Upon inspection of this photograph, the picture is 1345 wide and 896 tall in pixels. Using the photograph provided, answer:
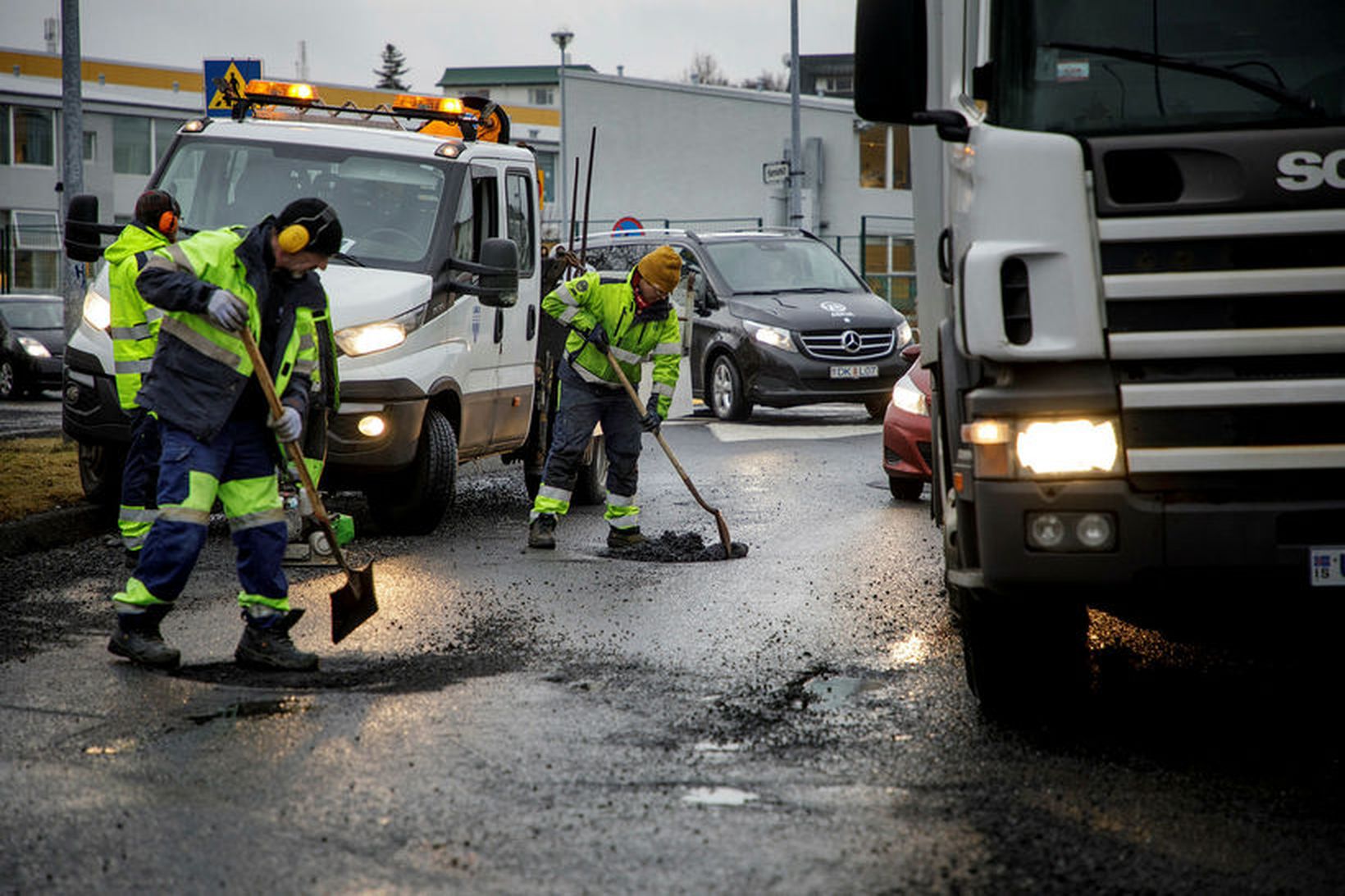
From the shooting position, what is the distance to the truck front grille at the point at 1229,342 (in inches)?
191

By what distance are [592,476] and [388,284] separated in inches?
109

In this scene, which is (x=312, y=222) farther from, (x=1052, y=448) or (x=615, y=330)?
(x=615, y=330)

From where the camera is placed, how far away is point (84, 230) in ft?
32.9

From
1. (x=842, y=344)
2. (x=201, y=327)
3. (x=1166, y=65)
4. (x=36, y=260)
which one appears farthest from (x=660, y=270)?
(x=36, y=260)

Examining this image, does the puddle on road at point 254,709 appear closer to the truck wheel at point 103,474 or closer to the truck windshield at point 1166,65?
the truck windshield at point 1166,65

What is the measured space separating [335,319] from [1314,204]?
252 inches

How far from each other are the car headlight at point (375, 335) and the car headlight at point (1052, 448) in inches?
231

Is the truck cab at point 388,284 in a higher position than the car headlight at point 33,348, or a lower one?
higher

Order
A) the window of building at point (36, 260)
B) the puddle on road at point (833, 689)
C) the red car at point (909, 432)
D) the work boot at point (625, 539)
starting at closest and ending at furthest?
the puddle on road at point (833, 689) < the work boot at point (625, 539) < the red car at point (909, 432) < the window of building at point (36, 260)

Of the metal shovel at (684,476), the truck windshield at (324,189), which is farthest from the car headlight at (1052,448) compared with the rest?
the truck windshield at (324,189)

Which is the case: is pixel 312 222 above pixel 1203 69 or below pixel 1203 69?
below

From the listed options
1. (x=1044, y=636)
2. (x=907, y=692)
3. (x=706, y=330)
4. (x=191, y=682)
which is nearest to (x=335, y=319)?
(x=191, y=682)

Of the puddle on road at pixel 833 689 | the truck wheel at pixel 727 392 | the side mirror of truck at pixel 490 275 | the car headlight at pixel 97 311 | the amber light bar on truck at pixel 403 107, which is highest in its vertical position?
the amber light bar on truck at pixel 403 107

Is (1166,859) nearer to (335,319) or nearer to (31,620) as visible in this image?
(31,620)
